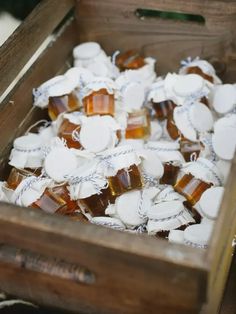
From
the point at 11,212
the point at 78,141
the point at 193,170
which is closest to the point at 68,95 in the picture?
the point at 78,141

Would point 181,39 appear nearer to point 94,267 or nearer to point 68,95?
point 68,95

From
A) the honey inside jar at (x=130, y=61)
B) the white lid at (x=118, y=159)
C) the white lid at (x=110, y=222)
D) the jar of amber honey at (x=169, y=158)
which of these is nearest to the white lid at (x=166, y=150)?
the jar of amber honey at (x=169, y=158)

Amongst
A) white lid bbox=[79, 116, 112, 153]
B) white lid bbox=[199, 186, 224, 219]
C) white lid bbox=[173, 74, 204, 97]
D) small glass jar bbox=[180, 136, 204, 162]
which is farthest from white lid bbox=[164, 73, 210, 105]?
white lid bbox=[199, 186, 224, 219]

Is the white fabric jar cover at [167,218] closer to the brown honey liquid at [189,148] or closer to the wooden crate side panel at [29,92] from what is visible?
the brown honey liquid at [189,148]

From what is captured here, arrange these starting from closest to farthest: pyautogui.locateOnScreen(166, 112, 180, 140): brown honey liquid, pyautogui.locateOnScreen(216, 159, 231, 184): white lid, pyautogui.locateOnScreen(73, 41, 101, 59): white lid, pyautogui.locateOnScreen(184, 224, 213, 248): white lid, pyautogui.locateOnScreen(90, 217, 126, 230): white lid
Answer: pyautogui.locateOnScreen(184, 224, 213, 248): white lid, pyautogui.locateOnScreen(90, 217, 126, 230): white lid, pyautogui.locateOnScreen(216, 159, 231, 184): white lid, pyautogui.locateOnScreen(166, 112, 180, 140): brown honey liquid, pyautogui.locateOnScreen(73, 41, 101, 59): white lid

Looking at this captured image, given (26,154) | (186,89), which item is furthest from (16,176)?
(186,89)

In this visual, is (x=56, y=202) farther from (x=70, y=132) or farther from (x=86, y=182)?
(x=70, y=132)

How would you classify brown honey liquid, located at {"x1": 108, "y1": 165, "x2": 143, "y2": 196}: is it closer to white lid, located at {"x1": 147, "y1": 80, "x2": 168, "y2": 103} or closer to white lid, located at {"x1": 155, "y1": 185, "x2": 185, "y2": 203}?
white lid, located at {"x1": 155, "y1": 185, "x2": 185, "y2": 203}
